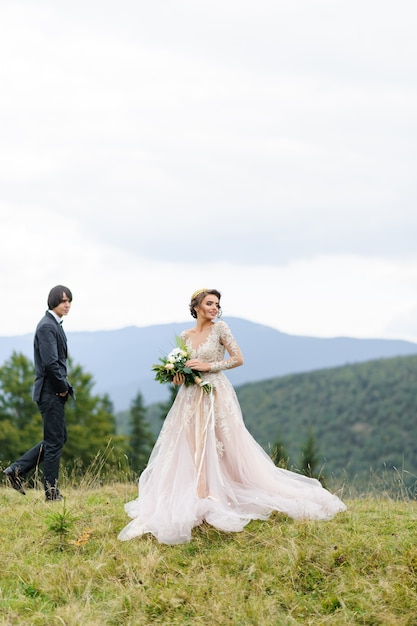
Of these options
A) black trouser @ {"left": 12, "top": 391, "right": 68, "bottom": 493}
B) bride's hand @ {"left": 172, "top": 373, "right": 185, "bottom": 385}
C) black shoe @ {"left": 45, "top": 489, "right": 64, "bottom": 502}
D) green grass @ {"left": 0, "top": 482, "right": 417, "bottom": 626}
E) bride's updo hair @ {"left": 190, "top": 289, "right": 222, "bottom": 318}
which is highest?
bride's updo hair @ {"left": 190, "top": 289, "right": 222, "bottom": 318}

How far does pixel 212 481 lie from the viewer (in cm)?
816

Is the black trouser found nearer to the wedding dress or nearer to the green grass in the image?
the green grass

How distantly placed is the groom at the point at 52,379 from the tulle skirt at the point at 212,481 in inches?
57.5

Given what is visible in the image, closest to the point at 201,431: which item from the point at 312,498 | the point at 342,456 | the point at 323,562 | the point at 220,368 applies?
the point at 220,368

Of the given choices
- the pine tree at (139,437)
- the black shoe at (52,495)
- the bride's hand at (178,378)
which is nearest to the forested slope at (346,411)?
the pine tree at (139,437)

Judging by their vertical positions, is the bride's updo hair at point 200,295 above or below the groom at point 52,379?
above

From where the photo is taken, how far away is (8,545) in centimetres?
773

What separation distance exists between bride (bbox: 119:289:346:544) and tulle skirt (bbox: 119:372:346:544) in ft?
0.03

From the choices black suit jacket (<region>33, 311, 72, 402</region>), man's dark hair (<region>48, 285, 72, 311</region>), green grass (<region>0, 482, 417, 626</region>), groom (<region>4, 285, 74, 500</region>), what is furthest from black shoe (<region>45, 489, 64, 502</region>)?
man's dark hair (<region>48, 285, 72, 311</region>)

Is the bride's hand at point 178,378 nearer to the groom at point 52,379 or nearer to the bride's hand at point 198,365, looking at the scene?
the bride's hand at point 198,365

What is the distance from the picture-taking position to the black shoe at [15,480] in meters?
9.78

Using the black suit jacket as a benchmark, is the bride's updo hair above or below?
above

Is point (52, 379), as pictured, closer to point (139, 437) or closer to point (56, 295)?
point (56, 295)

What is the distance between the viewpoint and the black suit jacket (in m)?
9.24
